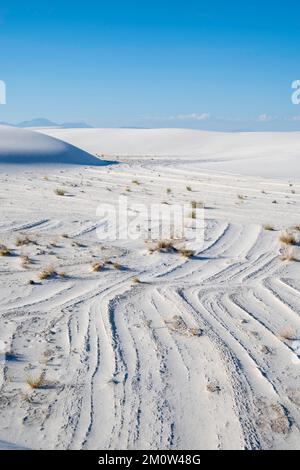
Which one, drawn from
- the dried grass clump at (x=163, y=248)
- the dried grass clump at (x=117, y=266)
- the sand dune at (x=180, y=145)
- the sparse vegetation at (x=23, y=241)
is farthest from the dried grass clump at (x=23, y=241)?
the sand dune at (x=180, y=145)

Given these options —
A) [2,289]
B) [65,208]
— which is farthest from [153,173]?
[2,289]

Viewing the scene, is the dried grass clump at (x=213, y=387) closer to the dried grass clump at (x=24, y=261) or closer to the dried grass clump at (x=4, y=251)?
the dried grass clump at (x=24, y=261)

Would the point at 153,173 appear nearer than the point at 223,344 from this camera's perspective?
No

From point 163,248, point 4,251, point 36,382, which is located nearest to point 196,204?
point 163,248

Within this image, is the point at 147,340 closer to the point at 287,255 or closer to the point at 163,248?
the point at 163,248

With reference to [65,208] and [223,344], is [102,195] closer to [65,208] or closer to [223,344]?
[65,208]
